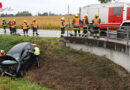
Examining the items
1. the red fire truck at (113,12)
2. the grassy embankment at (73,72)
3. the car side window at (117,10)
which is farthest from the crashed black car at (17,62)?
the car side window at (117,10)

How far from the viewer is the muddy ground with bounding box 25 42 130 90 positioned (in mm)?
8359

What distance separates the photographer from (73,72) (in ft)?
31.6

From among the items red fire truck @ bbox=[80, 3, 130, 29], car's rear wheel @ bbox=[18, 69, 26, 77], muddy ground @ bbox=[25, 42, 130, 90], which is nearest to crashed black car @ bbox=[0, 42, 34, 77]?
car's rear wheel @ bbox=[18, 69, 26, 77]

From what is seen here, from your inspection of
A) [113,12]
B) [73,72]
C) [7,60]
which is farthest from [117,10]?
[7,60]

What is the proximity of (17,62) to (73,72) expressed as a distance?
10.4ft

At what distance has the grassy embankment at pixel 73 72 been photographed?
828 cm

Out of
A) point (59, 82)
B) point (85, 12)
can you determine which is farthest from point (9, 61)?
point (85, 12)

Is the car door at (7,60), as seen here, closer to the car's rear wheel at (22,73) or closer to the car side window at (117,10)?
the car's rear wheel at (22,73)

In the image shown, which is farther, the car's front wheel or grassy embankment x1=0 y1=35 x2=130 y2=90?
the car's front wheel

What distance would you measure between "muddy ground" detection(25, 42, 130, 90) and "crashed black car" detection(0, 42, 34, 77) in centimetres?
56

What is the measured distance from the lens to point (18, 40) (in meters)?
13.6

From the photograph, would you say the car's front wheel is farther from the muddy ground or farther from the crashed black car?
the muddy ground

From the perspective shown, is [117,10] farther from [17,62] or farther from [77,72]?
[17,62]

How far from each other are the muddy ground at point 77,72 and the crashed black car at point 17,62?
559 millimetres
